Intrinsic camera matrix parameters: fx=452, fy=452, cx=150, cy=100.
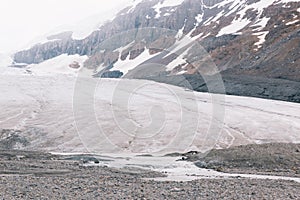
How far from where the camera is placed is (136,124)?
38.3 m

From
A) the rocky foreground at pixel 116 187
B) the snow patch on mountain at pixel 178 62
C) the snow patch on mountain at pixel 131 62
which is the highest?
the rocky foreground at pixel 116 187

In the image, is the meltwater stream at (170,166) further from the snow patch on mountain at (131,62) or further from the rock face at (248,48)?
the snow patch on mountain at (131,62)

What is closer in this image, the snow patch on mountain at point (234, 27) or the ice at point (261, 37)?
the ice at point (261, 37)

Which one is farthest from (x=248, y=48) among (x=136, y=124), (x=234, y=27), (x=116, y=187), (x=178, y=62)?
(x=116, y=187)

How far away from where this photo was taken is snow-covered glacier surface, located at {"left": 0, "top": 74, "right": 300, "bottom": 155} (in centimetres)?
3325

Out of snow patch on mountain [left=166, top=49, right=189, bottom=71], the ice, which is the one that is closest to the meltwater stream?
the ice

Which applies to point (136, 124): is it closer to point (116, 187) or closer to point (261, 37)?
point (116, 187)

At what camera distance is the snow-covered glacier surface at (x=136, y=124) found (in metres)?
33.2

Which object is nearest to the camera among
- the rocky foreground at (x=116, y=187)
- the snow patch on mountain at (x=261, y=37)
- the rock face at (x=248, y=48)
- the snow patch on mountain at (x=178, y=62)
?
the rocky foreground at (x=116, y=187)

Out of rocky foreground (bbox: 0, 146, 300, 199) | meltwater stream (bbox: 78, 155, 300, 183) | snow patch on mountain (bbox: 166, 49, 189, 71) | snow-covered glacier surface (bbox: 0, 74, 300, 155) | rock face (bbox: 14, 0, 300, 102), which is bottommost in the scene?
snow patch on mountain (bbox: 166, 49, 189, 71)

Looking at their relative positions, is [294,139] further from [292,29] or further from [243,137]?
[292,29]

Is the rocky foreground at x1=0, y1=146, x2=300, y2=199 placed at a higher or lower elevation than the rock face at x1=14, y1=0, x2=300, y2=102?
higher

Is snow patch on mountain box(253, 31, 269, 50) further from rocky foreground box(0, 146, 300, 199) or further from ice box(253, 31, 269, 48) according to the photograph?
rocky foreground box(0, 146, 300, 199)

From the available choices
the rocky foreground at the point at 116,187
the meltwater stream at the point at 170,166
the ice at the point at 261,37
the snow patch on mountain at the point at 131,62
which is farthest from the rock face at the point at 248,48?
the rocky foreground at the point at 116,187
